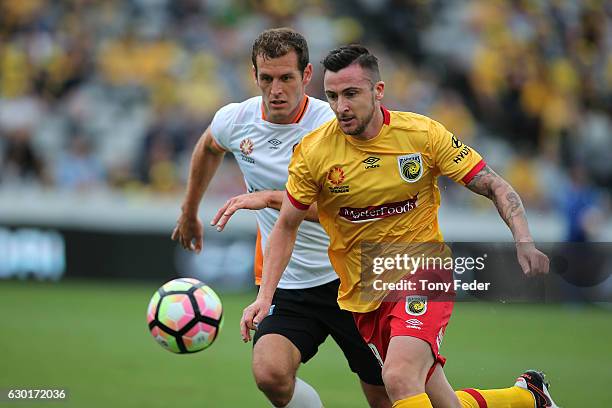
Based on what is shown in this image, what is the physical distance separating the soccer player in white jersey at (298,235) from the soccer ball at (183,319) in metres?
0.60

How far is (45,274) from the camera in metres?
15.3

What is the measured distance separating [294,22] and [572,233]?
19.7ft

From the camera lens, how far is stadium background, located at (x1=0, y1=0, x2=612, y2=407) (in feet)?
47.2

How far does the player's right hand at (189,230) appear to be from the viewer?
6.89 meters

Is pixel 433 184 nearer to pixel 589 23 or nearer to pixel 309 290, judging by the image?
pixel 309 290

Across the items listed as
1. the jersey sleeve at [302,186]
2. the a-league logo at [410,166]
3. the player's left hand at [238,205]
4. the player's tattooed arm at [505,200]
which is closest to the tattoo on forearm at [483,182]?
the player's tattooed arm at [505,200]

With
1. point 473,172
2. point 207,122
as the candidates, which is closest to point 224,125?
point 473,172

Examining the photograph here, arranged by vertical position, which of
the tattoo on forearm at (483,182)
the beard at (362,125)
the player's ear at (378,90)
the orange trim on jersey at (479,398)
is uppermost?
the player's ear at (378,90)

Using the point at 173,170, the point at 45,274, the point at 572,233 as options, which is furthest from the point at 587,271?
the point at 45,274

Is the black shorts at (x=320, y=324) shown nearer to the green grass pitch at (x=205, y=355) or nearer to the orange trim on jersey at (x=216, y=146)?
the orange trim on jersey at (x=216, y=146)

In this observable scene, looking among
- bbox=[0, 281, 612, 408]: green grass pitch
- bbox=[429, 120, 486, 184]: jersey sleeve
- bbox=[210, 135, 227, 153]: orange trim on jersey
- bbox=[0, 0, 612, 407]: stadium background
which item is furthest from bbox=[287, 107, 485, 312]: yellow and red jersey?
bbox=[0, 0, 612, 407]: stadium background

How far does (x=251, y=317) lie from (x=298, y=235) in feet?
3.99

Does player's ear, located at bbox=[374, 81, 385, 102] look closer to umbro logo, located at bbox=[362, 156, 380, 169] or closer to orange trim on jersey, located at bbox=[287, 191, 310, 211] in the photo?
umbro logo, located at bbox=[362, 156, 380, 169]

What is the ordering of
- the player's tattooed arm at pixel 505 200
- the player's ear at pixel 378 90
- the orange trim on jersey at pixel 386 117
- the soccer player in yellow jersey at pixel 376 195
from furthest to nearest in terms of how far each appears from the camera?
1. the orange trim on jersey at pixel 386 117
2. the player's ear at pixel 378 90
3. the soccer player in yellow jersey at pixel 376 195
4. the player's tattooed arm at pixel 505 200
